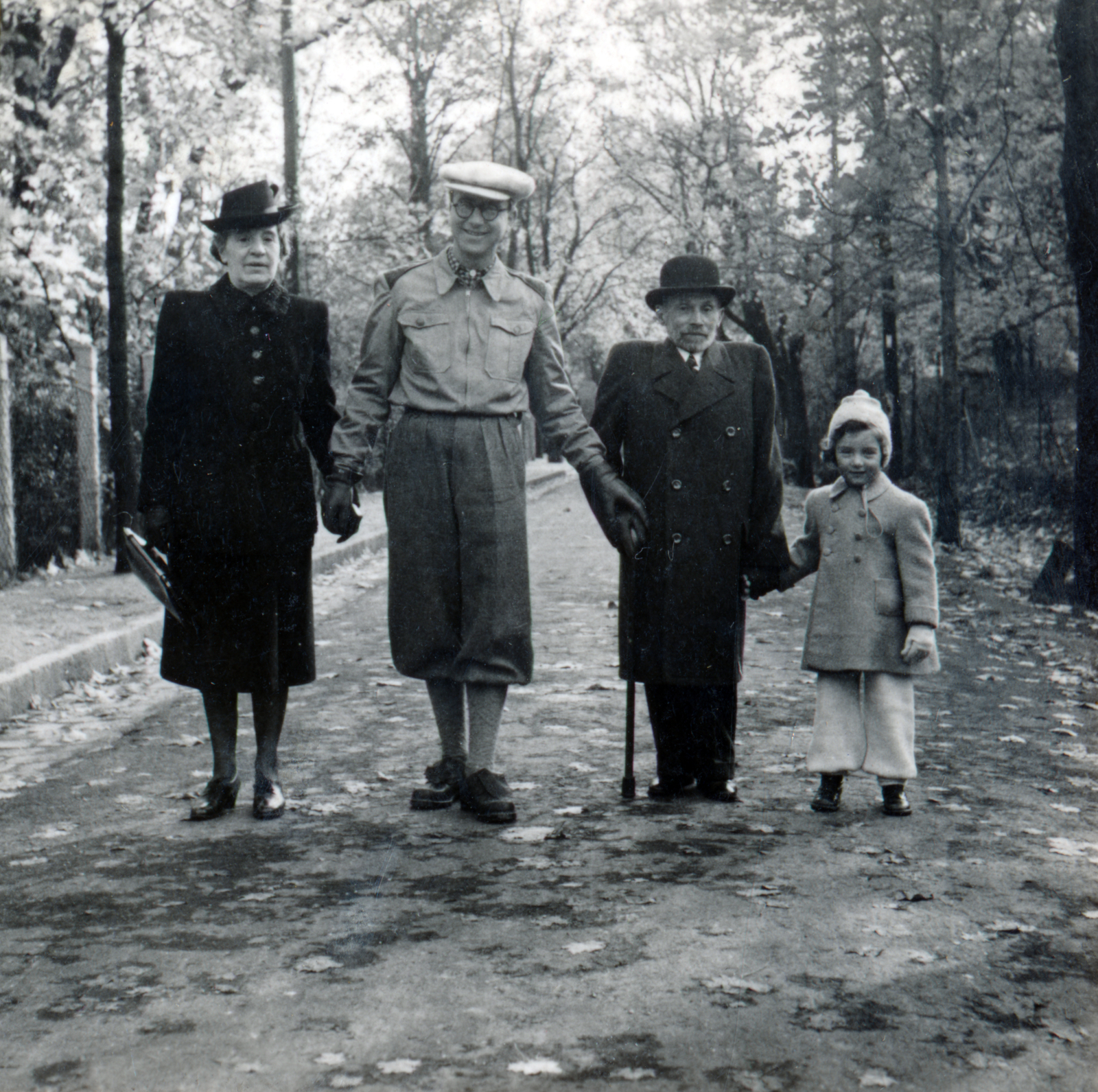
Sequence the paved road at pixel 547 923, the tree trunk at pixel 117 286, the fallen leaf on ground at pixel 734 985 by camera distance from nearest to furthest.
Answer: the paved road at pixel 547 923
the fallen leaf on ground at pixel 734 985
the tree trunk at pixel 117 286

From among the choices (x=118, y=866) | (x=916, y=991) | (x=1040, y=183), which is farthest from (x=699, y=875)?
(x=1040, y=183)

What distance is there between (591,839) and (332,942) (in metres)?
1.24

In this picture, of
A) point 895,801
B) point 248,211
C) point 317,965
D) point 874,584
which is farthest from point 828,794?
point 248,211

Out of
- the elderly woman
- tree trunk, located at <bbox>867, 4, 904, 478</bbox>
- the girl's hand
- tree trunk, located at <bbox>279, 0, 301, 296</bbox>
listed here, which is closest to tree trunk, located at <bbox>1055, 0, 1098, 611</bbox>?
tree trunk, located at <bbox>867, 4, 904, 478</bbox>

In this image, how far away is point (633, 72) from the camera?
38781mm

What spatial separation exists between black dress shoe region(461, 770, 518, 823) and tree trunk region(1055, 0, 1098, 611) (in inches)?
302

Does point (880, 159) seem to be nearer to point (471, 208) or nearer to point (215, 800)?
point (471, 208)

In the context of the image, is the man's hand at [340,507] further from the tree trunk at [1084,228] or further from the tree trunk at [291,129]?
the tree trunk at [291,129]

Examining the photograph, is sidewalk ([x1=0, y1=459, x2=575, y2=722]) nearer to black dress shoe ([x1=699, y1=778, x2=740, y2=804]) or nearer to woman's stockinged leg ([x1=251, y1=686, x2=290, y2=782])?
woman's stockinged leg ([x1=251, y1=686, x2=290, y2=782])

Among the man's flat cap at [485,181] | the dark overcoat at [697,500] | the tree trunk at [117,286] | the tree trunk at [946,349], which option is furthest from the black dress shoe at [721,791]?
the tree trunk at [946,349]

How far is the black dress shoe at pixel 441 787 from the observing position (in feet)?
17.3

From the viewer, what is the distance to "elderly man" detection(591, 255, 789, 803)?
17.3 ft

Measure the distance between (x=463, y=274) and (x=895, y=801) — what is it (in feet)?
8.16

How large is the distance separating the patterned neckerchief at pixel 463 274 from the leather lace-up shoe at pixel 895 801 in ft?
7.80
